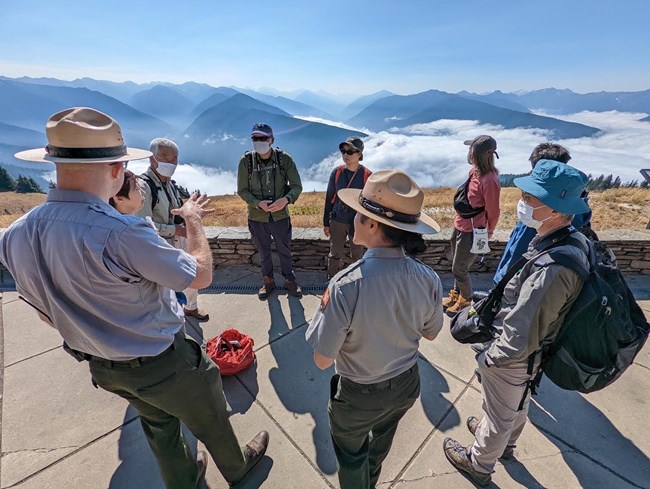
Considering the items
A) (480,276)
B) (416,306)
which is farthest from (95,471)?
(480,276)

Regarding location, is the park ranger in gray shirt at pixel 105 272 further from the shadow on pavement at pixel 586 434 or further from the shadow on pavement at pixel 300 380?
the shadow on pavement at pixel 586 434

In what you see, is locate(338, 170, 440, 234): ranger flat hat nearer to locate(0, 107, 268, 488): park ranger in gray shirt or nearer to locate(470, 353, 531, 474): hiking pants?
locate(0, 107, 268, 488): park ranger in gray shirt

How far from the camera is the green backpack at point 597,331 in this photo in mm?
1657

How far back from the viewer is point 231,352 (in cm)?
322

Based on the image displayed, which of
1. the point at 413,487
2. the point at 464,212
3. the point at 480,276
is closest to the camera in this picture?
the point at 413,487

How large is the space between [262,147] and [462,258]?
109 inches

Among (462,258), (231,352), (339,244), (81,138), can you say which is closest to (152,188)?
(231,352)

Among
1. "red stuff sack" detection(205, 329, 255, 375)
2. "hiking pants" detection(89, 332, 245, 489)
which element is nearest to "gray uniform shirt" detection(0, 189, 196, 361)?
"hiking pants" detection(89, 332, 245, 489)

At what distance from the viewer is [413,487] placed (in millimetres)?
2260

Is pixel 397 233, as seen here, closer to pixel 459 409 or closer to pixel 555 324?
pixel 555 324

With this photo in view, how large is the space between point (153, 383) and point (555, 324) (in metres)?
2.18

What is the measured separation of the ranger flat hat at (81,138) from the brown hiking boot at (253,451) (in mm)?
2118

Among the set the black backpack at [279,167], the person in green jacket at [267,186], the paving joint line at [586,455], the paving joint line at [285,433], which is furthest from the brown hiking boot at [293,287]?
the paving joint line at [586,455]

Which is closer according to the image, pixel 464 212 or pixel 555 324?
pixel 555 324
